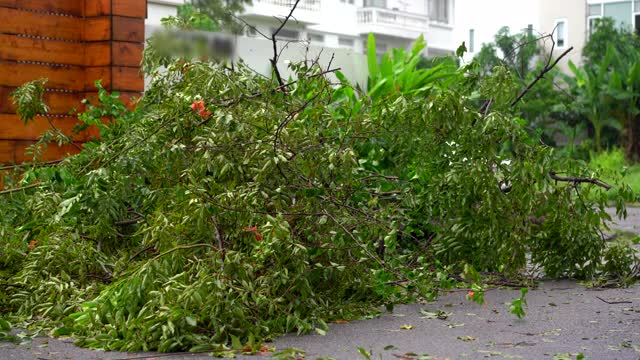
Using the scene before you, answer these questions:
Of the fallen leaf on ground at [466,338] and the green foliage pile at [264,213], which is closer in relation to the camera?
the fallen leaf on ground at [466,338]

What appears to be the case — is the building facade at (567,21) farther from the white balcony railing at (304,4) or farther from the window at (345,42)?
the white balcony railing at (304,4)

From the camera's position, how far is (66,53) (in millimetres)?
9102

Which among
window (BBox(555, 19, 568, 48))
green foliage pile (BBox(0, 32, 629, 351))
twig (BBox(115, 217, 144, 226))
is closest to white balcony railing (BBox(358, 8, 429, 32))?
window (BBox(555, 19, 568, 48))

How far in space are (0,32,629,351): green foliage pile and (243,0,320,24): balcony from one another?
109 ft

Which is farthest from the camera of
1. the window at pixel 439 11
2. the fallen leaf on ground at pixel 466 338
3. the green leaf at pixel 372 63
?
the window at pixel 439 11

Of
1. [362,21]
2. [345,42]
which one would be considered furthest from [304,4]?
[362,21]

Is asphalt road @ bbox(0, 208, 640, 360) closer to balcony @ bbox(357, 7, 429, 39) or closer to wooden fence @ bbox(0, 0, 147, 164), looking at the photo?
wooden fence @ bbox(0, 0, 147, 164)

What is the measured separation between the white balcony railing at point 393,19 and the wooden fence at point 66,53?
38225mm

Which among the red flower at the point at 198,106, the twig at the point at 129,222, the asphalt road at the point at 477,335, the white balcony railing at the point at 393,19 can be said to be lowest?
the asphalt road at the point at 477,335

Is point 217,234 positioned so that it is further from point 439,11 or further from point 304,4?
point 439,11

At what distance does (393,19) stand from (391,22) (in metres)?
0.21

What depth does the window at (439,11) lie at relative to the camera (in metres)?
52.7

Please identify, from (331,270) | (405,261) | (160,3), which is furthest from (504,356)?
(160,3)

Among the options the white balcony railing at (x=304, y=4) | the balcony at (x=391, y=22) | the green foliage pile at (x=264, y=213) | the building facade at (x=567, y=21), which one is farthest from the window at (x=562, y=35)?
the green foliage pile at (x=264, y=213)
